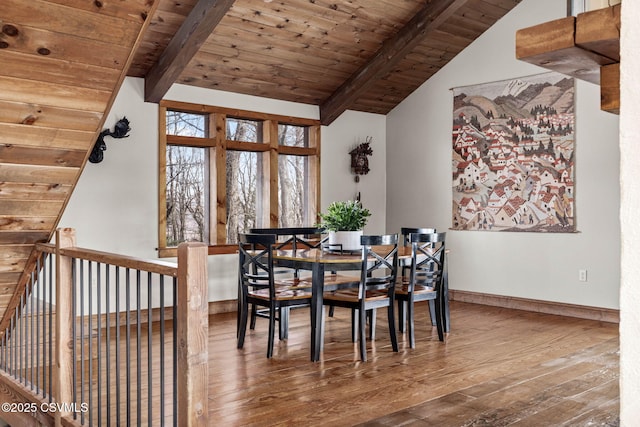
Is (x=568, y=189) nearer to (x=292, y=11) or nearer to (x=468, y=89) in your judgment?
(x=468, y=89)

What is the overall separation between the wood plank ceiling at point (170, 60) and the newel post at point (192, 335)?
4.08 feet

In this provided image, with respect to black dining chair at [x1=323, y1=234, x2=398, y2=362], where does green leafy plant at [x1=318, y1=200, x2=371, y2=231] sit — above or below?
above

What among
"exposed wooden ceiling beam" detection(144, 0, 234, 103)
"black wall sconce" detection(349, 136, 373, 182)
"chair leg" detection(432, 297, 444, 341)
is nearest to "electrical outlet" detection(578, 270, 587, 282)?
"chair leg" detection(432, 297, 444, 341)

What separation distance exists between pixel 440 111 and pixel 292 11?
2705mm

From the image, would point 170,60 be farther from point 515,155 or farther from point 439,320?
point 515,155

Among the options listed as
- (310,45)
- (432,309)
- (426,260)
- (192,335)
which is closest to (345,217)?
(426,260)

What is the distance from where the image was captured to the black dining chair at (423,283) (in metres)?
4.64

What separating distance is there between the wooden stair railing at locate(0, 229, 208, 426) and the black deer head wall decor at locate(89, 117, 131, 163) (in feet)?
3.51

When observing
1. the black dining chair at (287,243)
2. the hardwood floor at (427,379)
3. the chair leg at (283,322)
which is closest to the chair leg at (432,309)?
the hardwood floor at (427,379)

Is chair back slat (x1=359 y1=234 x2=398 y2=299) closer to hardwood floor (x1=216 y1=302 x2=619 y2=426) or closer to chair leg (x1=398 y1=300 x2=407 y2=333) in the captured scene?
chair leg (x1=398 y1=300 x2=407 y2=333)

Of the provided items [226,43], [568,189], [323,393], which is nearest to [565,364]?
[323,393]

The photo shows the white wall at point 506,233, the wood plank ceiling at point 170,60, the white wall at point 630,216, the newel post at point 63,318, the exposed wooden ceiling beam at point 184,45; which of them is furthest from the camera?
the white wall at point 506,233

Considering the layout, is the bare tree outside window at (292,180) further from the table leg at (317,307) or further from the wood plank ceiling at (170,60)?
the table leg at (317,307)

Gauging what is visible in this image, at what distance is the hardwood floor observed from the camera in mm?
3143
